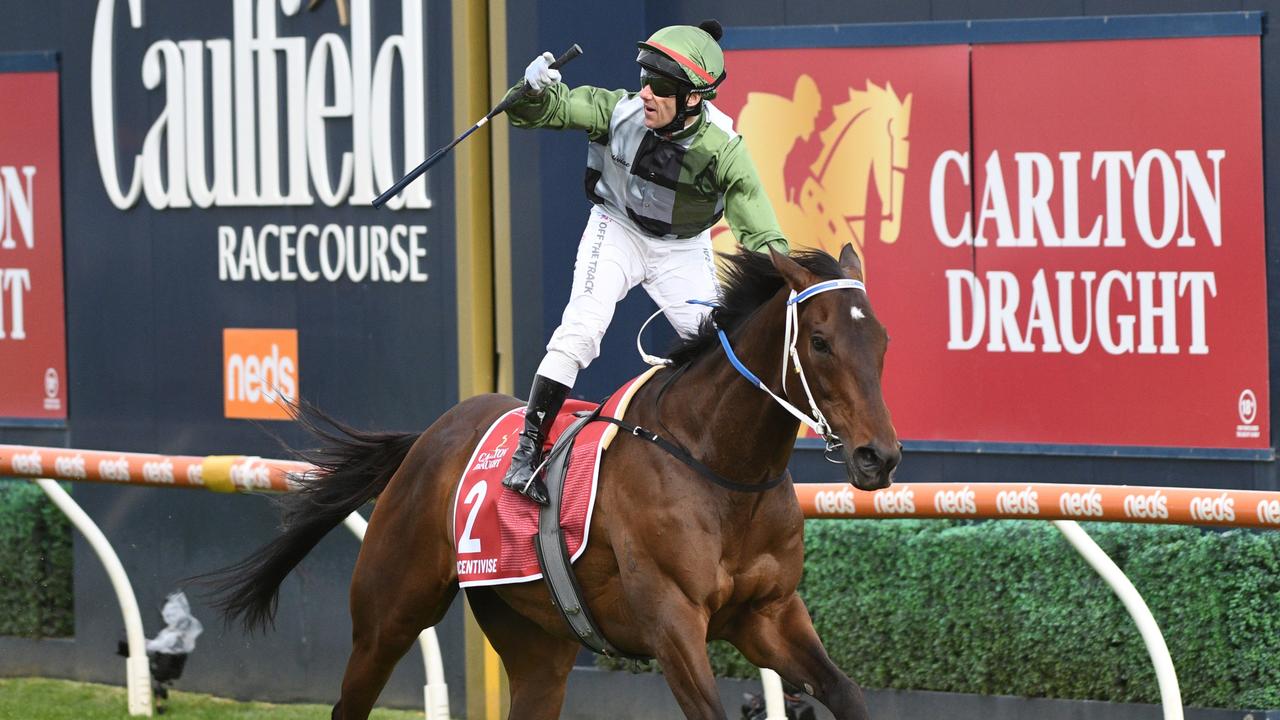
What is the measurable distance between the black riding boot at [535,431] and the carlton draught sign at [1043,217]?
2157 mm

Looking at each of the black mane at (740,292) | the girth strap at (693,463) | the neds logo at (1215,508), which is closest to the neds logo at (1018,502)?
the neds logo at (1215,508)

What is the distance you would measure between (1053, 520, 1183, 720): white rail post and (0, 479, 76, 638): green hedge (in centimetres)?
472

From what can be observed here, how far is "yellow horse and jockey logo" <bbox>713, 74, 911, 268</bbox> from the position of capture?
689 cm

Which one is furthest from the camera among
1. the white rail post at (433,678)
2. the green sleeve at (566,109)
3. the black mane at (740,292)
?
the white rail post at (433,678)

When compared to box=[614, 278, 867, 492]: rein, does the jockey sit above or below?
above

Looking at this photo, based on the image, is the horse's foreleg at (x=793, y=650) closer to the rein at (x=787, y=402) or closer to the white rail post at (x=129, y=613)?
the rein at (x=787, y=402)

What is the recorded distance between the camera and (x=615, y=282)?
5.05m

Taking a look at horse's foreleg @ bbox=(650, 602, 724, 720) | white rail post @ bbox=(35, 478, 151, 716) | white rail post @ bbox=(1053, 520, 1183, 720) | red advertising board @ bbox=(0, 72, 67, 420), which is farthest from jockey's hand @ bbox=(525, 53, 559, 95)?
red advertising board @ bbox=(0, 72, 67, 420)

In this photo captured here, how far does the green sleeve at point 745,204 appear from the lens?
4695 millimetres

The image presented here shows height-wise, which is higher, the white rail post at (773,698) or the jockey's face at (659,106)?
the jockey's face at (659,106)

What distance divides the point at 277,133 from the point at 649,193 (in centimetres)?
322

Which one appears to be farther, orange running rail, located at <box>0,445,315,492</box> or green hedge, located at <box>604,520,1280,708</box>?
orange running rail, located at <box>0,445,315,492</box>

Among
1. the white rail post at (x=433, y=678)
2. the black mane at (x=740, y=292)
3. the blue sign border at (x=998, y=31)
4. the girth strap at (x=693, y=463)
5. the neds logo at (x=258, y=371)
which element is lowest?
the white rail post at (x=433, y=678)

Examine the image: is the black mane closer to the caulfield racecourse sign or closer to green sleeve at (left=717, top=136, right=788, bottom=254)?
green sleeve at (left=717, top=136, right=788, bottom=254)
